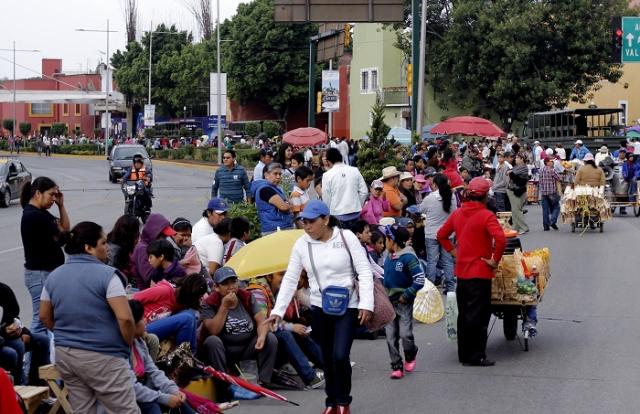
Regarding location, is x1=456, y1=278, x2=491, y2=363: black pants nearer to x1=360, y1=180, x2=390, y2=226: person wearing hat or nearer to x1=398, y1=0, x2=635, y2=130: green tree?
x1=360, y1=180, x2=390, y2=226: person wearing hat

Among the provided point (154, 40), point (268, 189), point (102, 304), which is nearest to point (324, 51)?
point (268, 189)

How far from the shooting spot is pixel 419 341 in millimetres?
11930

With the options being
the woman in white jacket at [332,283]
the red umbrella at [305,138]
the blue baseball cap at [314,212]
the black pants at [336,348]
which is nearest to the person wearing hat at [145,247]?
the woman in white jacket at [332,283]

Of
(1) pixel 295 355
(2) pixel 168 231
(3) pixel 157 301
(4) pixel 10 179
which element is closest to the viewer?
(3) pixel 157 301

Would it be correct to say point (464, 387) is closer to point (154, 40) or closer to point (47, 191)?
point (47, 191)

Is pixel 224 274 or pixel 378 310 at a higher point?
pixel 224 274

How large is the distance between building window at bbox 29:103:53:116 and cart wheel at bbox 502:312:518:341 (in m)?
97.5

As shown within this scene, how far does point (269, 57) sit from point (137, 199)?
52.8 metres

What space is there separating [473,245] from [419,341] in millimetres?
2027

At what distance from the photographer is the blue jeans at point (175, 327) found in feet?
28.5

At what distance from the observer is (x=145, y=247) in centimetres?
1016

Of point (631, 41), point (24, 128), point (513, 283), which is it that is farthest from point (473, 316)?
point (24, 128)

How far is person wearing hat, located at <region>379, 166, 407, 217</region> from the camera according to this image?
14945mm

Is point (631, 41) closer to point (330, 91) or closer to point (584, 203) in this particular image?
point (330, 91)
